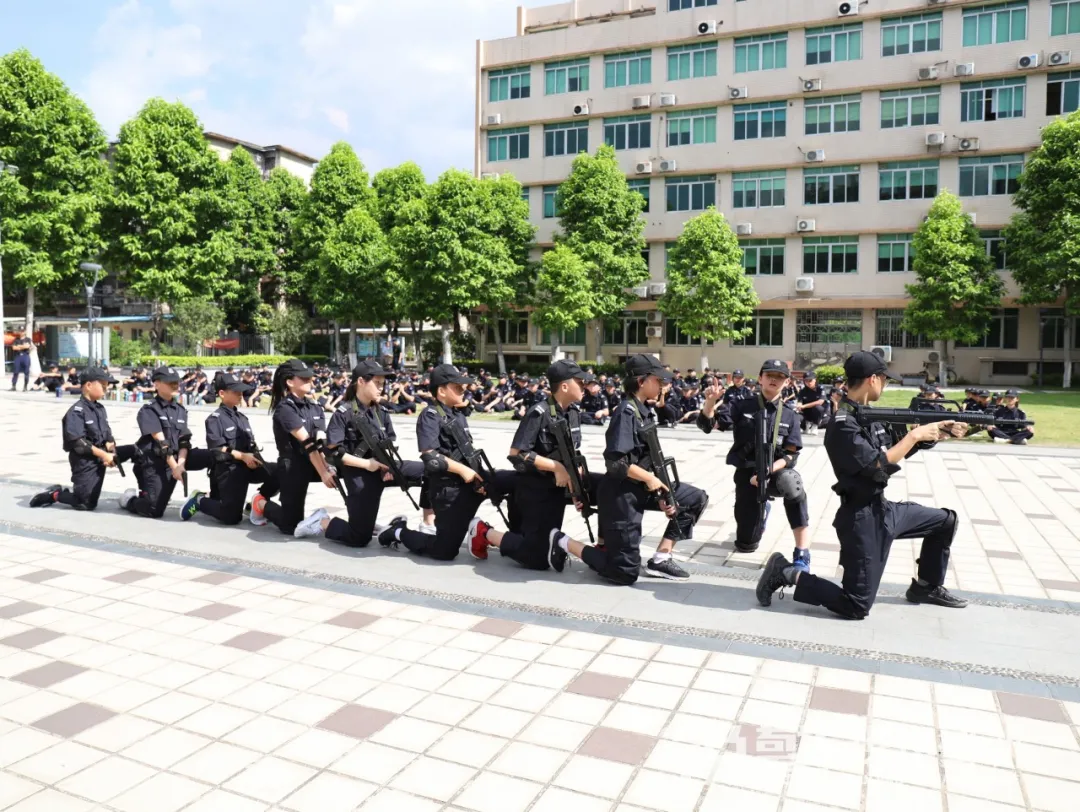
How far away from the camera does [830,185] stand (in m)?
34.6

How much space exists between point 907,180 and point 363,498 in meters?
33.1

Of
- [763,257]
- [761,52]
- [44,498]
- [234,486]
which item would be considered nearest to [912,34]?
[761,52]

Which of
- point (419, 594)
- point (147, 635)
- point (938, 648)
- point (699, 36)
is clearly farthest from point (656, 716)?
point (699, 36)

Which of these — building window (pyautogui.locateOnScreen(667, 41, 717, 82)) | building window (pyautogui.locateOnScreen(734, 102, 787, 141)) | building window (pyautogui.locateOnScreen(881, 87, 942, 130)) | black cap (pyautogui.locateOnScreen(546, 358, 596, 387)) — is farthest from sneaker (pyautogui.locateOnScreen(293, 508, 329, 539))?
building window (pyautogui.locateOnScreen(667, 41, 717, 82))

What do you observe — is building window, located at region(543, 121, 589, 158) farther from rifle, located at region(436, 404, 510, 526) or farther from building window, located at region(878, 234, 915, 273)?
rifle, located at region(436, 404, 510, 526)

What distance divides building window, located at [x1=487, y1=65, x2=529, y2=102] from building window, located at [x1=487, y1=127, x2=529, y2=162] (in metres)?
1.66

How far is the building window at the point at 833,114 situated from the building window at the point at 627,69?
24.5 feet

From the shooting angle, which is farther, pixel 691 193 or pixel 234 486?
pixel 691 193

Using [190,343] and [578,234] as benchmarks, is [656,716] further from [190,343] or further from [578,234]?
[190,343]

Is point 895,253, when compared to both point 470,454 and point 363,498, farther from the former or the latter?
point 363,498

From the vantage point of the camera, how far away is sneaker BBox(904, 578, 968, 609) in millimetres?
5441

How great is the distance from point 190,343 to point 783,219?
26743mm

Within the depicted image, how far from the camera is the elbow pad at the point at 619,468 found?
18.0 feet

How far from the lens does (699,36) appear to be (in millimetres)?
35750
